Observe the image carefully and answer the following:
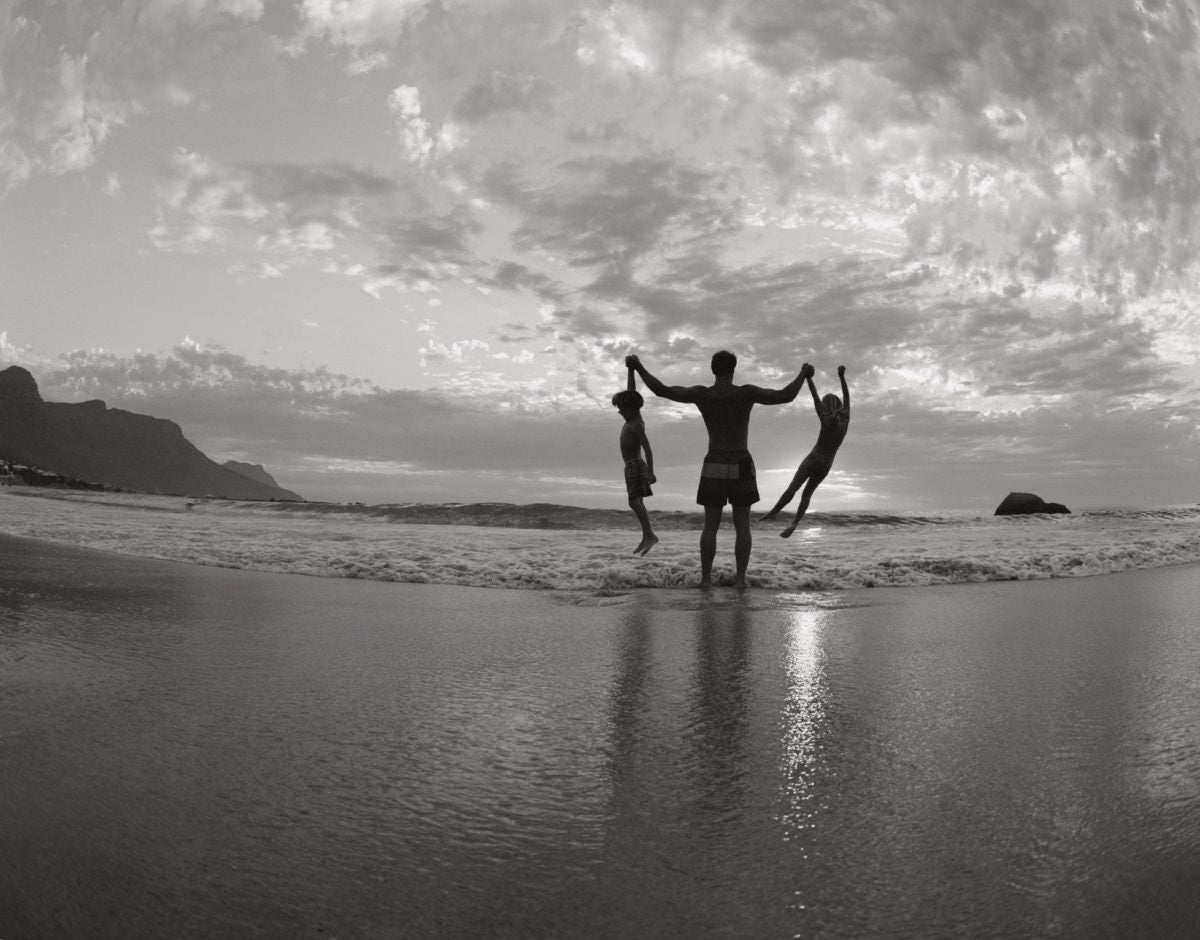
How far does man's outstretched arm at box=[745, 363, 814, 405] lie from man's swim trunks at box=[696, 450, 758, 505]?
0.59m

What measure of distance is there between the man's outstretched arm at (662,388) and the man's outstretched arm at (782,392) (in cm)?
59

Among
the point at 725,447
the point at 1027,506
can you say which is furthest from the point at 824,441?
the point at 1027,506

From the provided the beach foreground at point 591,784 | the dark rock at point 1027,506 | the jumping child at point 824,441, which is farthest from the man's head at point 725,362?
the dark rock at point 1027,506

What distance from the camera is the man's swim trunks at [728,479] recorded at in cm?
771

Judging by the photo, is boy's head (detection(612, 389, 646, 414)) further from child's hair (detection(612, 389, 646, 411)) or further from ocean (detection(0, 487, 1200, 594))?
ocean (detection(0, 487, 1200, 594))

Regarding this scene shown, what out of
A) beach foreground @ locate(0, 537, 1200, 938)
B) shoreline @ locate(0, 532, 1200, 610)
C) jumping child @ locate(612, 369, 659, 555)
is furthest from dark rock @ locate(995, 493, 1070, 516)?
beach foreground @ locate(0, 537, 1200, 938)

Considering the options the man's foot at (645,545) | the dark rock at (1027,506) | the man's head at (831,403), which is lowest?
the man's foot at (645,545)

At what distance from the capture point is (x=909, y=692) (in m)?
3.31

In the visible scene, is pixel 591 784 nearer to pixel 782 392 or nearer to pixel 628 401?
pixel 782 392

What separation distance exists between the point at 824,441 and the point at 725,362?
1.29 meters

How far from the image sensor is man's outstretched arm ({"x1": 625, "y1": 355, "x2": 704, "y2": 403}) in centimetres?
788

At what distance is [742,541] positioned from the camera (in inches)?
303

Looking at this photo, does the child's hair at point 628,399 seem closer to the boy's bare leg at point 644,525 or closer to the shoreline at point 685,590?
Answer: the boy's bare leg at point 644,525

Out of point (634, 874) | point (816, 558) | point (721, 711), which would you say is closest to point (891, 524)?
point (816, 558)
